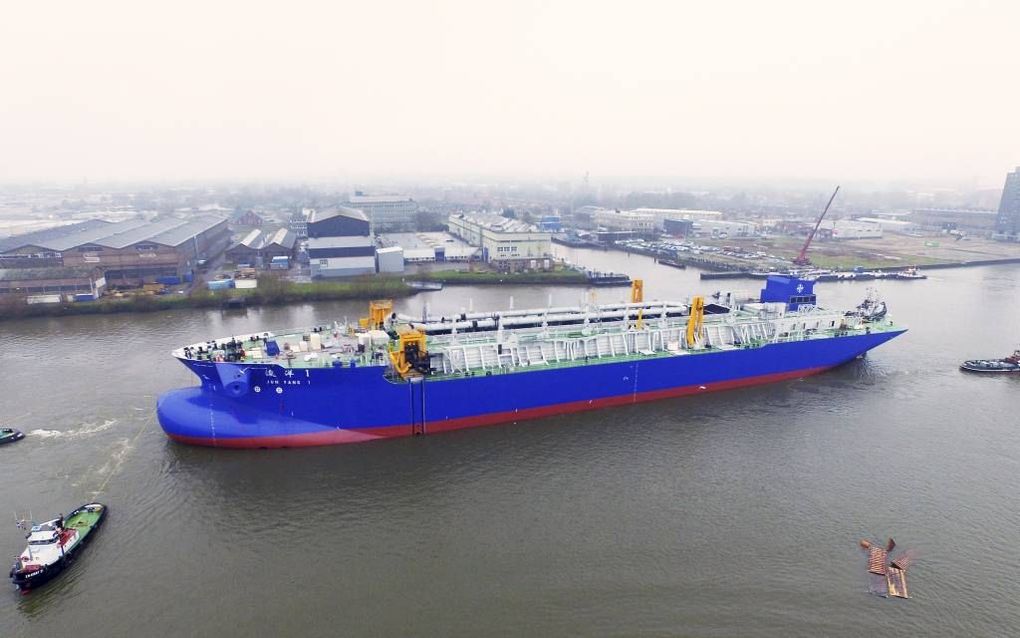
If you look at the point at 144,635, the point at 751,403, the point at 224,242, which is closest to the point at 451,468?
the point at 144,635

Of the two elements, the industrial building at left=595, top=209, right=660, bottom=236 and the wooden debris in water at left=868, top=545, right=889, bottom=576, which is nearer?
the wooden debris in water at left=868, top=545, right=889, bottom=576

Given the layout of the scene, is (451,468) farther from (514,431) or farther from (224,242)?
(224,242)

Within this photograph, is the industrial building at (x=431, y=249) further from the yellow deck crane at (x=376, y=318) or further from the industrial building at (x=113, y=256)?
the yellow deck crane at (x=376, y=318)

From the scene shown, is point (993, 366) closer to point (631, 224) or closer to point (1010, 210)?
point (631, 224)

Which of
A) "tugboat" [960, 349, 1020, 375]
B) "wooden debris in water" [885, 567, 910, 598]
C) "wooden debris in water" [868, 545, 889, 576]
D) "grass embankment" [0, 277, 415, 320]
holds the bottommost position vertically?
"wooden debris in water" [885, 567, 910, 598]

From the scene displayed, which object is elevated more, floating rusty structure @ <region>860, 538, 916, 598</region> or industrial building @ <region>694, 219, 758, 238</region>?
industrial building @ <region>694, 219, 758, 238</region>

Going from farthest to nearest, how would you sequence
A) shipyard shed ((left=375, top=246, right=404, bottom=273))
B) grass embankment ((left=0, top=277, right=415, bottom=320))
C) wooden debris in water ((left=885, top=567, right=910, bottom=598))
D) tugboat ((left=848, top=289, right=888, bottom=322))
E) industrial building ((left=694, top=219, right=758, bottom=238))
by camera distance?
industrial building ((left=694, top=219, right=758, bottom=238)) < shipyard shed ((left=375, top=246, right=404, bottom=273)) < grass embankment ((left=0, top=277, right=415, bottom=320)) < tugboat ((left=848, top=289, right=888, bottom=322)) < wooden debris in water ((left=885, top=567, right=910, bottom=598))

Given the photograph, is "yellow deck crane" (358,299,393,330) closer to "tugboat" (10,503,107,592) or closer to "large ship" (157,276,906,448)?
"large ship" (157,276,906,448)

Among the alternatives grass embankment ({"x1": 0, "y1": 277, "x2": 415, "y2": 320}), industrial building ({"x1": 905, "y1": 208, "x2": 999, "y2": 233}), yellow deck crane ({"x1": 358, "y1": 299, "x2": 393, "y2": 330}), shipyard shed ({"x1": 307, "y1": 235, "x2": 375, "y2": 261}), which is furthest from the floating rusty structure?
industrial building ({"x1": 905, "y1": 208, "x2": 999, "y2": 233})
